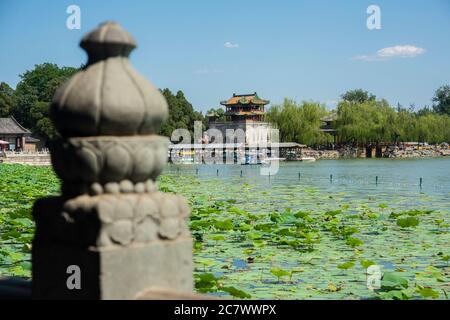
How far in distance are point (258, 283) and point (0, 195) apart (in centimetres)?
1180

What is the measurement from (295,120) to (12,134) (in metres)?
24.7

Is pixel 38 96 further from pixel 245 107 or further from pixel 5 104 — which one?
pixel 245 107

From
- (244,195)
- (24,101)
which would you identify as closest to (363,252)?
(244,195)

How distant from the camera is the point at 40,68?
236 feet

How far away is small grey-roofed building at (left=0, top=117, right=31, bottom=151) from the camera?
191ft

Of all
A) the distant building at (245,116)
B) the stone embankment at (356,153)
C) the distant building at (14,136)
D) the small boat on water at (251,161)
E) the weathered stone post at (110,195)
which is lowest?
the small boat on water at (251,161)

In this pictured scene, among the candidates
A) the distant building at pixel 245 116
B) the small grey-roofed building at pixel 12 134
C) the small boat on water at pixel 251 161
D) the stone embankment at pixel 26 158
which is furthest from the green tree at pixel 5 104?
the small boat on water at pixel 251 161

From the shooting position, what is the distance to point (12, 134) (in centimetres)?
5847

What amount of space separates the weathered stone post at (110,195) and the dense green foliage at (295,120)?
57019 millimetres

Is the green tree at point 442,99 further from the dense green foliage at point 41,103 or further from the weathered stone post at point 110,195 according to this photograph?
the weathered stone post at point 110,195

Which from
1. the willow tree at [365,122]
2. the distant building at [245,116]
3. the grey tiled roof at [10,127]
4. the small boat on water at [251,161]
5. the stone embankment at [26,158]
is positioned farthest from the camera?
the distant building at [245,116]

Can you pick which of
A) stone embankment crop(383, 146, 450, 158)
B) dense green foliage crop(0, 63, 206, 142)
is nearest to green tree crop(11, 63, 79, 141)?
dense green foliage crop(0, 63, 206, 142)

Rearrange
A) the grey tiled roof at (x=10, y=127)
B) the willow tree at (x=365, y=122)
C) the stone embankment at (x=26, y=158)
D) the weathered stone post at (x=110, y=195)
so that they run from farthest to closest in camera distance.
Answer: the willow tree at (x=365, y=122), the grey tiled roof at (x=10, y=127), the stone embankment at (x=26, y=158), the weathered stone post at (x=110, y=195)

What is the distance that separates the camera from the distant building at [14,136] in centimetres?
5841
